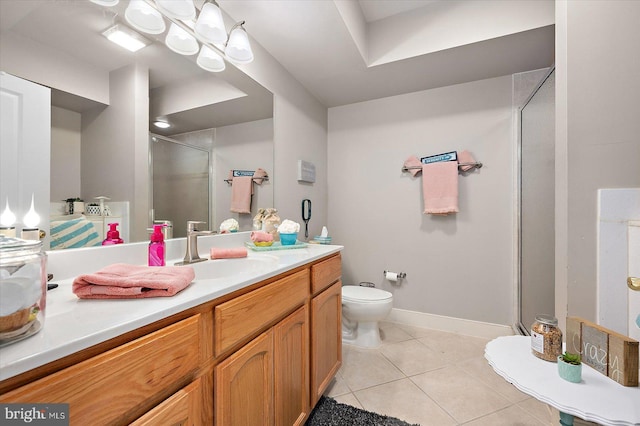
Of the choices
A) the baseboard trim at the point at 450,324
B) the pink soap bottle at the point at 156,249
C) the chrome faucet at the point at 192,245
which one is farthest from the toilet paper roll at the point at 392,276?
the pink soap bottle at the point at 156,249

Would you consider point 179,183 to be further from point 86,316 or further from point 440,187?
point 440,187

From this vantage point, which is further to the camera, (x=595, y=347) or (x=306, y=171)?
(x=306, y=171)

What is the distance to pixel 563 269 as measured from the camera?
1174 mm

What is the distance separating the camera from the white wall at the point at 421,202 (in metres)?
2.26

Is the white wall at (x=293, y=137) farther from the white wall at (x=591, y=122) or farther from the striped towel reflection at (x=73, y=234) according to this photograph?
the white wall at (x=591, y=122)

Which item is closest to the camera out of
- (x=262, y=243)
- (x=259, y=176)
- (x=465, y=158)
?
(x=262, y=243)

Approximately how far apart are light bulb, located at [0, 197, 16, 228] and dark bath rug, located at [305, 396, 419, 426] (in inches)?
56.4

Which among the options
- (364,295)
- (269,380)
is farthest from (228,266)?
(364,295)

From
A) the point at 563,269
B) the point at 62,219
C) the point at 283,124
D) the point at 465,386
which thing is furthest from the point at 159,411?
the point at 283,124

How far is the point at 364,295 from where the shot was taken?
2.13 metres

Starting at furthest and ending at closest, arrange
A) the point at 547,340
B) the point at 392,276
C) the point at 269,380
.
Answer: the point at 392,276
the point at 269,380
the point at 547,340

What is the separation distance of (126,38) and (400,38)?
68.5 inches

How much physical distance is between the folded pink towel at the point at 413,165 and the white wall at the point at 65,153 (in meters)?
2.28

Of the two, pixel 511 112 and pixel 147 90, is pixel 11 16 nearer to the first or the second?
pixel 147 90
